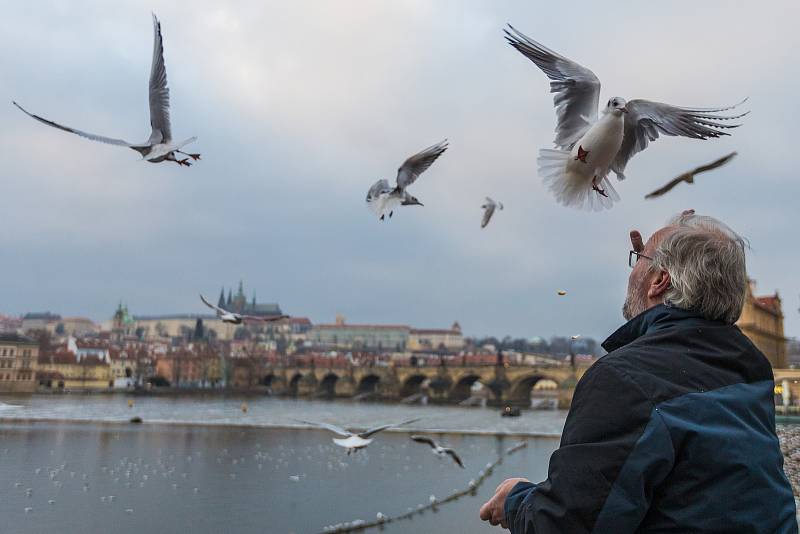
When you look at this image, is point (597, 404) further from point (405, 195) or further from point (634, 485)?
point (405, 195)

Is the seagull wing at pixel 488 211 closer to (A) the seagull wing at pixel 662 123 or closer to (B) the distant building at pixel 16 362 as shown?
(A) the seagull wing at pixel 662 123

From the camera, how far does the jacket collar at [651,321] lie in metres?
1.37

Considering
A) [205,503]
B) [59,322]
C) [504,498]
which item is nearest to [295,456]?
[205,503]

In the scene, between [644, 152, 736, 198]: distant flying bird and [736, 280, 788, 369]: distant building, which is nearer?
[644, 152, 736, 198]: distant flying bird

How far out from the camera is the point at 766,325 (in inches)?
1831

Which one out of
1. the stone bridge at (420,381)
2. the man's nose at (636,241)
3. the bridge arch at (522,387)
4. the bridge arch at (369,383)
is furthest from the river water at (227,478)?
the bridge arch at (369,383)

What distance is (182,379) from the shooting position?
83625 mm

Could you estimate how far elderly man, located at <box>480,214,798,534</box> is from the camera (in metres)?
1.18

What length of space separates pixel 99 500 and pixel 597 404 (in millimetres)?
13721

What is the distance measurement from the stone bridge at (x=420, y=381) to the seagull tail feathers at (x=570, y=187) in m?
51.9

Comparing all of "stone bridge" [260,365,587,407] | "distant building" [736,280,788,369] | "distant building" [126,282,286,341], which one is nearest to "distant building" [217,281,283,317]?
"distant building" [126,282,286,341]

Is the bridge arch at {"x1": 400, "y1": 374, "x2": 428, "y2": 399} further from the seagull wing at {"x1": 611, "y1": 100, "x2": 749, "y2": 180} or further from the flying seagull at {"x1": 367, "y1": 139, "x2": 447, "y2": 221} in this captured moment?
the seagull wing at {"x1": 611, "y1": 100, "x2": 749, "y2": 180}

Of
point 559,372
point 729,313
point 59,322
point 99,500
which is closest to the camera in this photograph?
point 729,313

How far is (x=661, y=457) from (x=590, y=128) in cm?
165
